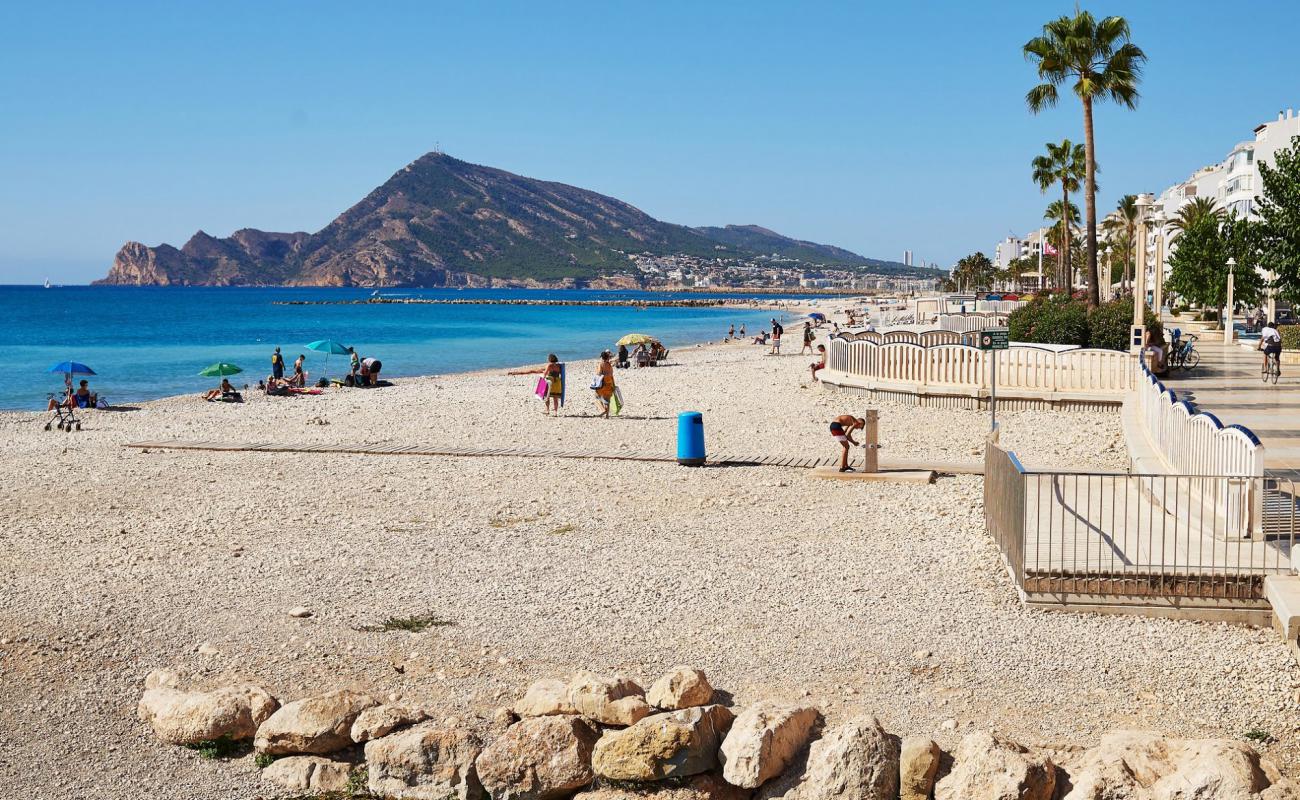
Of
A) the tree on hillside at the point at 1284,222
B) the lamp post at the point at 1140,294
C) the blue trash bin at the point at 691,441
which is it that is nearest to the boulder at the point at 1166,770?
the blue trash bin at the point at 691,441

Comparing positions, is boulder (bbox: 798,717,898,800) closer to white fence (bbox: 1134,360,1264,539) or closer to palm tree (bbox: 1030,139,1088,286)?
white fence (bbox: 1134,360,1264,539)

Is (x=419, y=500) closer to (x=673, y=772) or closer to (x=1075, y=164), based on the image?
(x=673, y=772)

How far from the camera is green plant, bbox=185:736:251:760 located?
6.83m

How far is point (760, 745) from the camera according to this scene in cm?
606

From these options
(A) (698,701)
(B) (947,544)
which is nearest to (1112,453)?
(B) (947,544)

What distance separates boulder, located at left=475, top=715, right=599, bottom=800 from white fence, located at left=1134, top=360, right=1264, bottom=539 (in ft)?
15.6

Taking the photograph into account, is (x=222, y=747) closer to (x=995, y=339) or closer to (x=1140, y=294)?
(x=995, y=339)

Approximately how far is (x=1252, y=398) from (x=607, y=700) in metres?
15.7

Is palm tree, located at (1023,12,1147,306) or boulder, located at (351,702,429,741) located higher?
palm tree, located at (1023,12,1147,306)

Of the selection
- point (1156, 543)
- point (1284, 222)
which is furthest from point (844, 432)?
point (1284, 222)

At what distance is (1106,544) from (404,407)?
1916 cm

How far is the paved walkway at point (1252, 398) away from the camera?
1304 centimetres

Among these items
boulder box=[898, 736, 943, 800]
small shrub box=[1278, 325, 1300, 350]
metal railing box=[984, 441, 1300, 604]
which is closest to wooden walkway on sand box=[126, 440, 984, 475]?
metal railing box=[984, 441, 1300, 604]

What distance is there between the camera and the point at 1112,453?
1636cm
